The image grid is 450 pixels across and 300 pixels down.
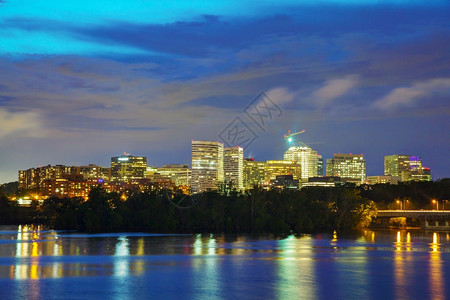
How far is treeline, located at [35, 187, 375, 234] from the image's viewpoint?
110875 millimetres

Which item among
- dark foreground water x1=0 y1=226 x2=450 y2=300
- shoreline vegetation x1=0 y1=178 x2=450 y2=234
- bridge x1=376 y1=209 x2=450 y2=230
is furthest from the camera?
bridge x1=376 y1=209 x2=450 y2=230

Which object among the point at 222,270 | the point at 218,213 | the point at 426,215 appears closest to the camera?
the point at 222,270

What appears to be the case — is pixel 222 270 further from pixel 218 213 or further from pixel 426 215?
pixel 426 215

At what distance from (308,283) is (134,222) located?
71284 mm

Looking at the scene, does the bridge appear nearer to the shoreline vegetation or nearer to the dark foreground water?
the shoreline vegetation

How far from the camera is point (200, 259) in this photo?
196 feet

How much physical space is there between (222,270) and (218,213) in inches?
2387

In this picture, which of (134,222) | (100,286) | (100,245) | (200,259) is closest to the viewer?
(100,286)

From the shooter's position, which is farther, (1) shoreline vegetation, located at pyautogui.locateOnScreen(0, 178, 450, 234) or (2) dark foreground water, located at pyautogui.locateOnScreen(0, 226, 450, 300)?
(1) shoreline vegetation, located at pyautogui.locateOnScreen(0, 178, 450, 234)

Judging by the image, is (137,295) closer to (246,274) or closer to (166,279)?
(166,279)

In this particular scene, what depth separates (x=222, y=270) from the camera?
51781 mm

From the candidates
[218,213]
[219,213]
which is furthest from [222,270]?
[219,213]

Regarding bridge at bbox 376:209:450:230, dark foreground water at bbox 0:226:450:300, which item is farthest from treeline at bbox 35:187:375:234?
dark foreground water at bbox 0:226:450:300

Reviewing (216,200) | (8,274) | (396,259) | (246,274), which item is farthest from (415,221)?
(8,274)
